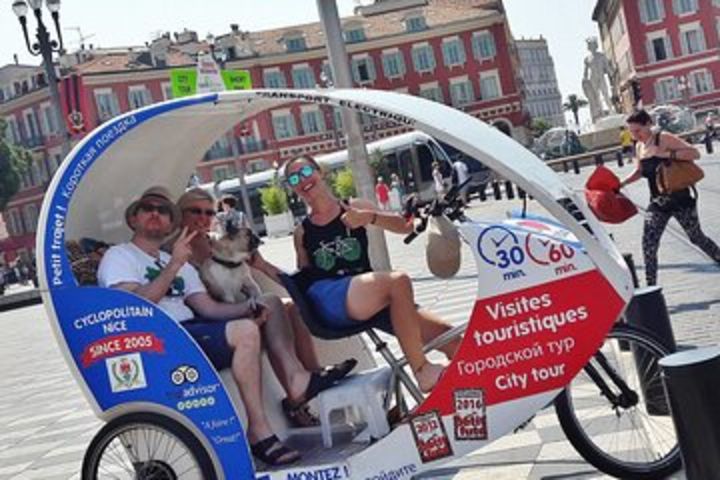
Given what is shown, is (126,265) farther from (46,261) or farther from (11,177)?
(11,177)

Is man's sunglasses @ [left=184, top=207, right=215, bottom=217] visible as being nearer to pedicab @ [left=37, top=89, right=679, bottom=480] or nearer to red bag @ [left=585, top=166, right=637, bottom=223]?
pedicab @ [left=37, top=89, right=679, bottom=480]

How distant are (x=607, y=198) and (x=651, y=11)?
65.6 meters

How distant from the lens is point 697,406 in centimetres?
377

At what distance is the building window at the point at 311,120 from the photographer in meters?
65.2

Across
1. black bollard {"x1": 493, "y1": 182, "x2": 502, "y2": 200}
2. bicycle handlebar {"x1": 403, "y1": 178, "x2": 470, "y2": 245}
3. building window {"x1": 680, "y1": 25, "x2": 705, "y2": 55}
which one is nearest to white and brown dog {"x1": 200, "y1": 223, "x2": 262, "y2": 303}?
bicycle handlebar {"x1": 403, "y1": 178, "x2": 470, "y2": 245}

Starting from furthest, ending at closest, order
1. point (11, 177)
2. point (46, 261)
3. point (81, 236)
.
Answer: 1. point (11, 177)
2. point (81, 236)
3. point (46, 261)

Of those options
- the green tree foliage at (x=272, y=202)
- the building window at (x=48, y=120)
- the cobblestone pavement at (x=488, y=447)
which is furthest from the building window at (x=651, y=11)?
the cobblestone pavement at (x=488, y=447)

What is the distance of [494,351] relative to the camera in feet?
15.2

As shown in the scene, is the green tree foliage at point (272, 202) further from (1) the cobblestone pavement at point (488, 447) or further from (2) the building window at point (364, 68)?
(2) the building window at point (364, 68)

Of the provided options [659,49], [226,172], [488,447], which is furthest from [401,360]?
[659,49]

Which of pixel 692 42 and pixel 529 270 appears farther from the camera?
pixel 692 42

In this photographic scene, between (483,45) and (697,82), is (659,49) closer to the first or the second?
(697,82)

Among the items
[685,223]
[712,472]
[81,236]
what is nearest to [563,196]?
[712,472]

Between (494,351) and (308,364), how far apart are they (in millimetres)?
1252
